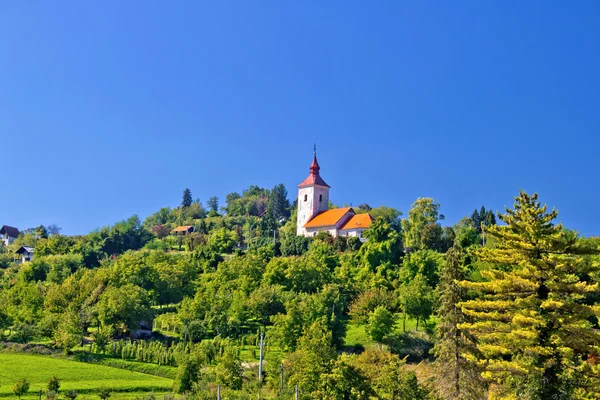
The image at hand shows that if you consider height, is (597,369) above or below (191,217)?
below

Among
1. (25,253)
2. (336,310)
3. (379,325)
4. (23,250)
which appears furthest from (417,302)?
(23,250)

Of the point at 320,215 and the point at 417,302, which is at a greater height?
the point at 320,215

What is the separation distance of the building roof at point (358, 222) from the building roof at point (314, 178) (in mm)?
11693

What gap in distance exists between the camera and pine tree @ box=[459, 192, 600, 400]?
24.9m

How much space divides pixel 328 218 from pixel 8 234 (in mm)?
69398

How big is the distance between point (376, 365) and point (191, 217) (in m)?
94.3

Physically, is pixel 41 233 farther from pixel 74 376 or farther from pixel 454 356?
pixel 454 356

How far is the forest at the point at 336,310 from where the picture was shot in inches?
1022

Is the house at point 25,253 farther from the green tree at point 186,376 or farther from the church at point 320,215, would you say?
the green tree at point 186,376

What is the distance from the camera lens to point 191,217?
130m

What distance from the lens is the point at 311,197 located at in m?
91.7

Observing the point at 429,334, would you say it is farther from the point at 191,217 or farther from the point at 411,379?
the point at 191,217

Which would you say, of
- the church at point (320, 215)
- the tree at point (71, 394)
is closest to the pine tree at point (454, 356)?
the tree at point (71, 394)

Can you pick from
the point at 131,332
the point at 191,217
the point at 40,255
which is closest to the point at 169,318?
the point at 131,332
